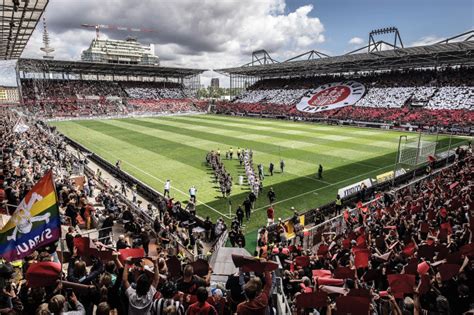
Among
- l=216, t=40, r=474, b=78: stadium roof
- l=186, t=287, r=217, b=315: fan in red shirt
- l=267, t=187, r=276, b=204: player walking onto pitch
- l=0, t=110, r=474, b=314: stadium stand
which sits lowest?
l=267, t=187, r=276, b=204: player walking onto pitch

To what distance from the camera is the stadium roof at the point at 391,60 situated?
146ft

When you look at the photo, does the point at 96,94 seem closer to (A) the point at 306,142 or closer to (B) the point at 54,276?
(A) the point at 306,142

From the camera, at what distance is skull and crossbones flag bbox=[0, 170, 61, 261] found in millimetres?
5461

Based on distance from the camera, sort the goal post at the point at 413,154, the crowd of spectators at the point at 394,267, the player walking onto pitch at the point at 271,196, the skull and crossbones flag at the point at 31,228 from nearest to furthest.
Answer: the crowd of spectators at the point at 394,267 → the skull and crossbones flag at the point at 31,228 → the player walking onto pitch at the point at 271,196 → the goal post at the point at 413,154

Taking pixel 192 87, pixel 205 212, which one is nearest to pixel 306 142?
pixel 205 212

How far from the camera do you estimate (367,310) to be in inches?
159

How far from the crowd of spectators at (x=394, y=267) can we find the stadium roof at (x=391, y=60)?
134 ft

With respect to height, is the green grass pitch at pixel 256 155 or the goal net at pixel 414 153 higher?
the goal net at pixel 414 153

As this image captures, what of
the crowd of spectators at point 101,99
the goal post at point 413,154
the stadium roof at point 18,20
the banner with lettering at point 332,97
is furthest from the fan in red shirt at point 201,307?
the crowd of spectators at point 101,99

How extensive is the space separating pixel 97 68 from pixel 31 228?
78680 mm

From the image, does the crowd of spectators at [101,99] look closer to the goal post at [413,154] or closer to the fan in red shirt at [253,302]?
the goal post at [413,154]

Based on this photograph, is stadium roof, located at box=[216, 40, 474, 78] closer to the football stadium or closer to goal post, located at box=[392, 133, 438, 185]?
the football stadium

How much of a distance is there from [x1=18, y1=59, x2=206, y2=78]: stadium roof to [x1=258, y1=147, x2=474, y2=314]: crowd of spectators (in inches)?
2680

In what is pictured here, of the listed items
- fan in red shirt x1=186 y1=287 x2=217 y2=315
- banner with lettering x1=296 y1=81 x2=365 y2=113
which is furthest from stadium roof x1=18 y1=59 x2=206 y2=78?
fan in red shirt x1=186 y1=287 x2=217 y2=315
